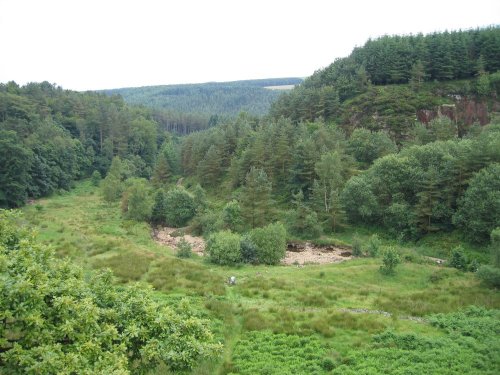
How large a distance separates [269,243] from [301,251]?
391 inches

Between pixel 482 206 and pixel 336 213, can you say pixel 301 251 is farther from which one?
pixel 482 206

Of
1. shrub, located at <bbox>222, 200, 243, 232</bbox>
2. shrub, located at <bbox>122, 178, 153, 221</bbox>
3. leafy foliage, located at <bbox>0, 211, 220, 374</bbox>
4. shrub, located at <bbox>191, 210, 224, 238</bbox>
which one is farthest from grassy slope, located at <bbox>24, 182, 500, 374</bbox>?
shrub, located at <bbox>122, 178, 153, 221</bbox>

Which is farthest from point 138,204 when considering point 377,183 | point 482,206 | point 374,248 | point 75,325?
point 75,325

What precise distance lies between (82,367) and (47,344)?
1197mm

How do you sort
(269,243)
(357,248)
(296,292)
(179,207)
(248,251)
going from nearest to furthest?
(296,292)
(248,251)
(269,243)
(357,248)
(179,207)

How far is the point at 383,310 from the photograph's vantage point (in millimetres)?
27156

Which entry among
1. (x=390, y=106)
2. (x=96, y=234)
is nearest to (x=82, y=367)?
(x=96, y=234)

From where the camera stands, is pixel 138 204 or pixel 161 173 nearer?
pixel 138 204

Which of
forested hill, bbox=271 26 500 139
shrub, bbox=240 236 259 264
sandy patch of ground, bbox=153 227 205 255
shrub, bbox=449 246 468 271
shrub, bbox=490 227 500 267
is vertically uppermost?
forested hill, bbox=271 26 500 139

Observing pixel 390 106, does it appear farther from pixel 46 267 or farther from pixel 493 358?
pixel 46 267

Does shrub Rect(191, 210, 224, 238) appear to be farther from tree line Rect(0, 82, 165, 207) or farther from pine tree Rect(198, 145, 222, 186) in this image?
tree line Rect(0, 82, 165, 207)

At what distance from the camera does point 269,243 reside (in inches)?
1709

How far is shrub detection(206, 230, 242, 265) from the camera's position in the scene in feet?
135

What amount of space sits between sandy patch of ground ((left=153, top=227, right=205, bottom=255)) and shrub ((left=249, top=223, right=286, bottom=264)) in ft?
30.8
